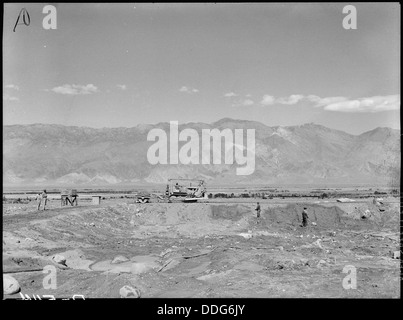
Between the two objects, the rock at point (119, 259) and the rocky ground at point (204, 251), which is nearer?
the rocky ground at point (204, 251)

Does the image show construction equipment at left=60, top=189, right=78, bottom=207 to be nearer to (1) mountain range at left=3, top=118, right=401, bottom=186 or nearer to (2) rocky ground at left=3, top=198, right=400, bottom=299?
(2) rocky ground at left=3, top=198, right=400, bottom=299

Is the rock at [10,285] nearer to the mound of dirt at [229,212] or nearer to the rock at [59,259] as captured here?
the rock at [59,259]

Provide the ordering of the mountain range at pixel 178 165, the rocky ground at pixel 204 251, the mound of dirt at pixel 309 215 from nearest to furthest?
the rocky ground at pixel 204 251
the mound of dirt at pixel 309 215
the mountain range at pixel 178 165

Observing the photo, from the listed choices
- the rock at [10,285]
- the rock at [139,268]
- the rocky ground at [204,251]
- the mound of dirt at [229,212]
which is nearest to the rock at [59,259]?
the rocky ground at [204,251]

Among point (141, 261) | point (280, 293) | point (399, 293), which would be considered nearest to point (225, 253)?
point (141, 261)

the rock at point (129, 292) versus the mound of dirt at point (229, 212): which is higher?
the mound of dirt at point (229, 212)
